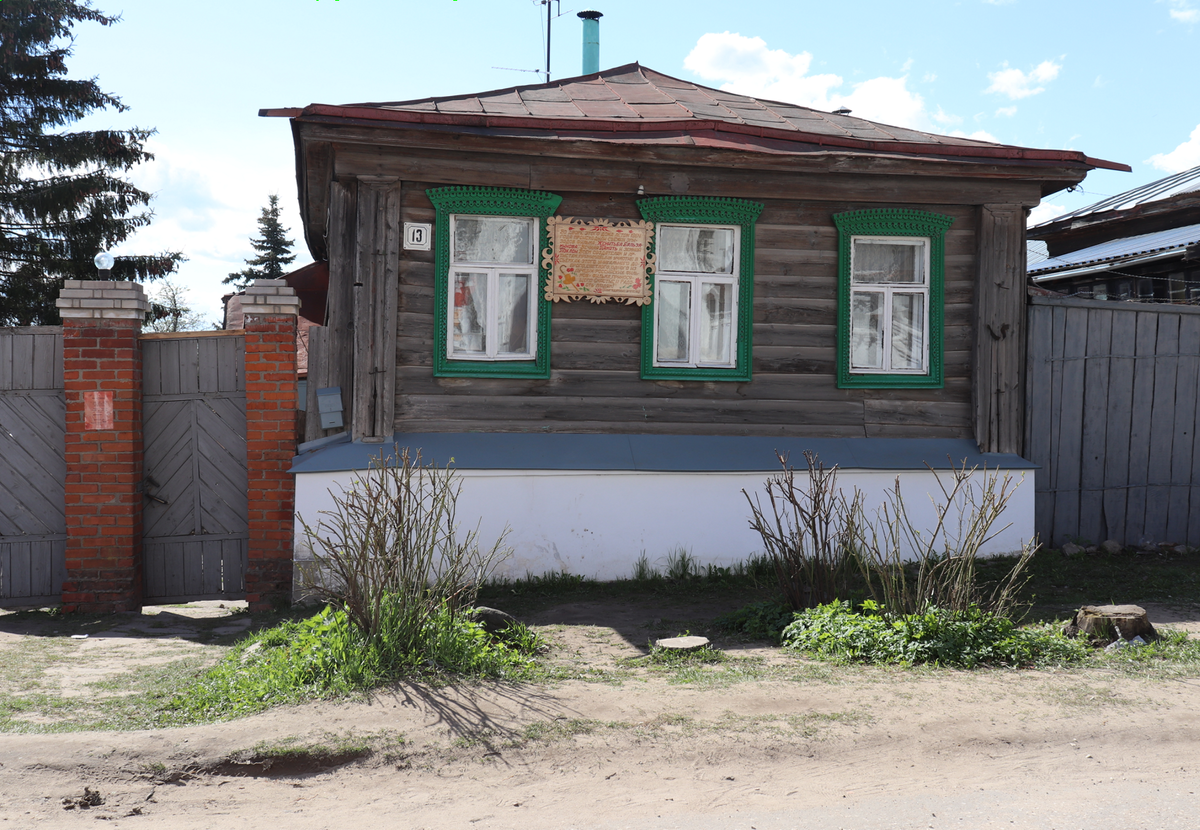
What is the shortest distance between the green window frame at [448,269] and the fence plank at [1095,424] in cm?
526

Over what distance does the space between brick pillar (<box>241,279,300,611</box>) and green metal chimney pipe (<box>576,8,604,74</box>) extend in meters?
6.64

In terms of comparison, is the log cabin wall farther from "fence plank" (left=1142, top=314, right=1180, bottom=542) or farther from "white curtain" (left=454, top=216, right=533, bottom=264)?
"fence plank" (left=1142, top=314, right=1180, bottom=542)

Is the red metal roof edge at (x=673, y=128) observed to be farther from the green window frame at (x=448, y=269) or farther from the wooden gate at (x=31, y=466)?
the wooden gate at (x=31, y=466)

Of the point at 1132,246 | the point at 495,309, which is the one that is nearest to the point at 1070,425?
the point at 1132,246

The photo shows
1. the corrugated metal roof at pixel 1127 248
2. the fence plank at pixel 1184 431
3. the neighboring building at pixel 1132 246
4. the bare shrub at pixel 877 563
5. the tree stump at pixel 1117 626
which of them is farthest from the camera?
the neighboring building at pixel 1132 246

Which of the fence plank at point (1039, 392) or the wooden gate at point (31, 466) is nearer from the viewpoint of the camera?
the wooden gate at point (31, 466)

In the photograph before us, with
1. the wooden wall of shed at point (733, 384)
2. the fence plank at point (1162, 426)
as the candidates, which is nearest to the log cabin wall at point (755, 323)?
the wooden wall of shed at point (733, 384)

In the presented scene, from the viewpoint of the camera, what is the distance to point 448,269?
24.3ft

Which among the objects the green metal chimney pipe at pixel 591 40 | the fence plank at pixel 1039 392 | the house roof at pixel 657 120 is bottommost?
the fence plank at pixel 1039 392

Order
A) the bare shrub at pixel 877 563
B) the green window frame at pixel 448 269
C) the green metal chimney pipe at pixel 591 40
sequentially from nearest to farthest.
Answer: the bare shrub at pixel 877 563, the green window frame at pixel 448 269, the green metal chimney pipe at pixel 591 40

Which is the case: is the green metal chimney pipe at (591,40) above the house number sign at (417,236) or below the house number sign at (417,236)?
above

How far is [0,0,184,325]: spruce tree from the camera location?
17.2 m

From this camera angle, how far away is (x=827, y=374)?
26.1ft

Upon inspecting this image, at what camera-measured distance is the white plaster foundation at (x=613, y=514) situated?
23.7 ft
